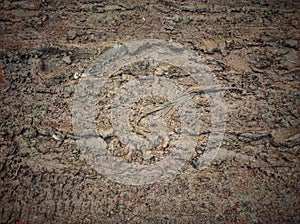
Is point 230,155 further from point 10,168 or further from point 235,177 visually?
point 10,168

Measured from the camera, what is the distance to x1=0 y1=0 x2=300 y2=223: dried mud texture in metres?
1.64

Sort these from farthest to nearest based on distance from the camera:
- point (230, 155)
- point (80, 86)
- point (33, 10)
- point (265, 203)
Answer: point (33, 10)
point (80, 86)
point (230, 155)
point (265, 203)

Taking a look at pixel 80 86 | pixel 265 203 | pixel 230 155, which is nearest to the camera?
pixel 265 203

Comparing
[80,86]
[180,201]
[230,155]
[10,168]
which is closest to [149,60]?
[80,86]

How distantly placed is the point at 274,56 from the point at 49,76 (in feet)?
5.33

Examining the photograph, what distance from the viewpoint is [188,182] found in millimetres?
1708

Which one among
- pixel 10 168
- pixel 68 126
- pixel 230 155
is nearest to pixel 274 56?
pixel 230 155

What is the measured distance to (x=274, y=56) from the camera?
1958 mm

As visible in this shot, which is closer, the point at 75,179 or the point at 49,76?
the point at 75,179

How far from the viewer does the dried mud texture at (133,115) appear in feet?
5.39

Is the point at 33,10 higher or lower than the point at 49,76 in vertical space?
higher

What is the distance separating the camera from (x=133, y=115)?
6.16 ft

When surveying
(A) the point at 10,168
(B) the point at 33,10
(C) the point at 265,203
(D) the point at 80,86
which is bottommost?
(A) the point at 10,168

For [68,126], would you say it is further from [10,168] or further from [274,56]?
[274,56]
